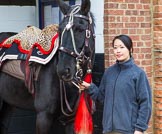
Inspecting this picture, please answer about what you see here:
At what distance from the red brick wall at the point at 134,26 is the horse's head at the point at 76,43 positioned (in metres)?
1.20

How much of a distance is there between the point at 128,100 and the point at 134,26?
2138 millimetres

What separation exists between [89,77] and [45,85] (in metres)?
0.48

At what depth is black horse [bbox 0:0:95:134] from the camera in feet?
15.2

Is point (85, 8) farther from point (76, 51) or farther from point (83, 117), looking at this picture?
point (83, 117)

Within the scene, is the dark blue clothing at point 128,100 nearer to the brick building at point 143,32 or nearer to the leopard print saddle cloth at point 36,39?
the leopard print saddle cloth at point 36,39

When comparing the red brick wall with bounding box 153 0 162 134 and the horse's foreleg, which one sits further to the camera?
the red brick wall with bounding box 153 0 162 134

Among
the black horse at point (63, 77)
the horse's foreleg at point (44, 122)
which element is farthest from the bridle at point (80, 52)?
the horse's foreleg at point (44, 122)

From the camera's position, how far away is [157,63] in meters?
6.42

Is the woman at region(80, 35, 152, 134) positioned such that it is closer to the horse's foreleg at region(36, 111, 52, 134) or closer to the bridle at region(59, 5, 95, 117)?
the bridle at region(59, 5, 95, 117)

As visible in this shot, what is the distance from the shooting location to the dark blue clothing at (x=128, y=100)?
422 cm

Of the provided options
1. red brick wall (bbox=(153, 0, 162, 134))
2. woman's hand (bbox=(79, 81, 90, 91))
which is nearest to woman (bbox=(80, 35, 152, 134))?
woman's hand (bbox=(79, 81, 90, 91))

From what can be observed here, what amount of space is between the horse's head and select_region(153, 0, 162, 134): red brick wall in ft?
5.64

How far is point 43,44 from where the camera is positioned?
17.4 ft

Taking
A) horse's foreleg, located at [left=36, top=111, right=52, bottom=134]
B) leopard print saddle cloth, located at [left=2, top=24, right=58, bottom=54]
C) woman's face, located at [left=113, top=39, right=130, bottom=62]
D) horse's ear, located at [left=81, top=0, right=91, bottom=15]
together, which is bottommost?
horse's foreleg, located at [left=36, top=111, right=52, bottom=134]
